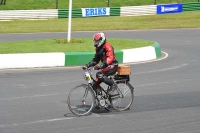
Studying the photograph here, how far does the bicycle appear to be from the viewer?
9.98 m

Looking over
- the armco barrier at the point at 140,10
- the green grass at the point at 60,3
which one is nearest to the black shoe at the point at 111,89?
the armco barrier at the point at 140,10

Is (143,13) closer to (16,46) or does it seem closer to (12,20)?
(12,20)

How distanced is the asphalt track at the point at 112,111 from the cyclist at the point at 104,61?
2.39 ft

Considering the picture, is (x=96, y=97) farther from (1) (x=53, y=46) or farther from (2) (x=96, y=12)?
(2) (x=96, y=12)

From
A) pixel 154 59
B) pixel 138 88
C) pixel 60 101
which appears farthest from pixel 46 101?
pixel 154 59

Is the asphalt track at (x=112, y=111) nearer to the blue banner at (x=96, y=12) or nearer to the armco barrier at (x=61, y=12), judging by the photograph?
the armco barrier at (x=61, y=12)

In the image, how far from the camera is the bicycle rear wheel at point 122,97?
10581mm

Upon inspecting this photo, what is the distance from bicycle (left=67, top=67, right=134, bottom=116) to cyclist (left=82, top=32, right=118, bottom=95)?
0.12 m

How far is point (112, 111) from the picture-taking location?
10555 mm

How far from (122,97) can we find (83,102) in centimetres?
95

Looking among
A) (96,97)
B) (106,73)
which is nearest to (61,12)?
(106,73)

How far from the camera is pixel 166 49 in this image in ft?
73.0

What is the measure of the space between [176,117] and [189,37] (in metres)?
17.5

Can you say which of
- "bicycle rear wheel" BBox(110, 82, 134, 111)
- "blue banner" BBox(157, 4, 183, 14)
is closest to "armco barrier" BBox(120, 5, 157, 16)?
"blue banner" BBox(157, 4, 183, 14)
